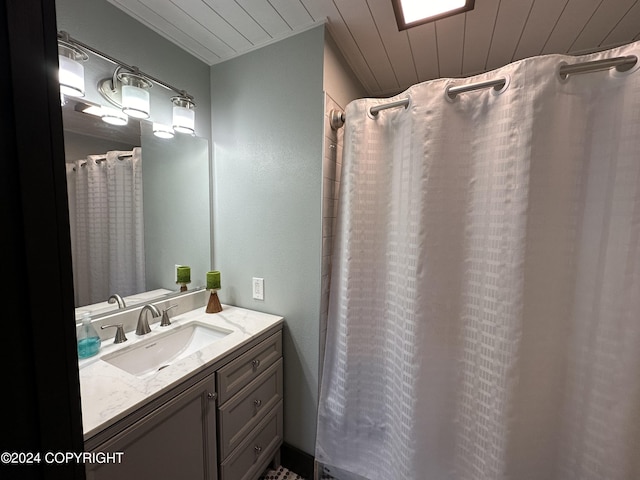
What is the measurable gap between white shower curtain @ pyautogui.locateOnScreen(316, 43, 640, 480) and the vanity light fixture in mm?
843

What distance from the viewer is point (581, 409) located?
92cm

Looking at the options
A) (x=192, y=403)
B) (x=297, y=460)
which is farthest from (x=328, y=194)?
(x=297, y=460)

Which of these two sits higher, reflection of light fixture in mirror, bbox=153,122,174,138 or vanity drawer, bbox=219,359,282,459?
reflection of light fixture in mirror, bbox=153,122,174,138

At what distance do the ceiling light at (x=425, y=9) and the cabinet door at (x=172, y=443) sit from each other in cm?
170

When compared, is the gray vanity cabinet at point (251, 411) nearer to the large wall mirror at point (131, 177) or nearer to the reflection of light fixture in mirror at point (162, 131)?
the large wall mirror at point (131, 177)

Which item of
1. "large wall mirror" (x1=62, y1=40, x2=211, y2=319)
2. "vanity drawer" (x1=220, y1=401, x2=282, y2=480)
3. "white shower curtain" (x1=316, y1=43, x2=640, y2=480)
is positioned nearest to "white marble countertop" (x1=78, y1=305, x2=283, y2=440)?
"large wall mirror" (x1=62, y1=40, x2=211, y2=319)

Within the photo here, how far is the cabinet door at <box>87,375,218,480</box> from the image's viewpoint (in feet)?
2.44

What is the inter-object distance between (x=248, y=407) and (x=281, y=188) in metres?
1.07

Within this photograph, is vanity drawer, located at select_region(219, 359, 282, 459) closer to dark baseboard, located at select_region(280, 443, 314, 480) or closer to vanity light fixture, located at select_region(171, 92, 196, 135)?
dark baseboard, located at select_region(280, 443, 314, 480)

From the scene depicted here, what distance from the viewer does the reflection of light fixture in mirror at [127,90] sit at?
112cm

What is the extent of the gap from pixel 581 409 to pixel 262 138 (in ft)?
5.79

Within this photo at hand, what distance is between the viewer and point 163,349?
123cm

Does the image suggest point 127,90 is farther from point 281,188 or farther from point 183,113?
point 281,188

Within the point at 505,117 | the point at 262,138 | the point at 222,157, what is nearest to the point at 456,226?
the point at 505,117
